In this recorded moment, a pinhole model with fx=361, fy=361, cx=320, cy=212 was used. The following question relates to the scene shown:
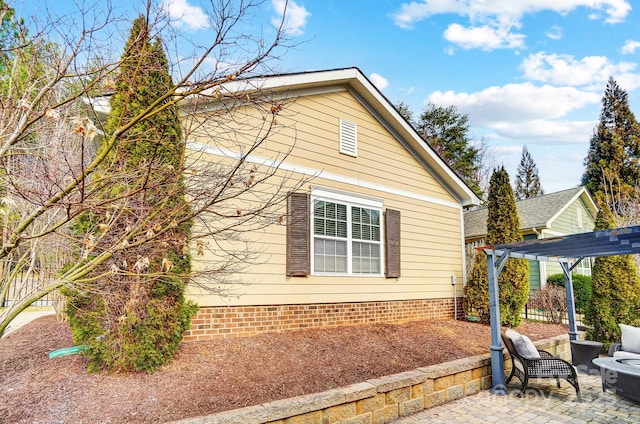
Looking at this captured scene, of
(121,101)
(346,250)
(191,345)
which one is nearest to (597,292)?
(346,250)

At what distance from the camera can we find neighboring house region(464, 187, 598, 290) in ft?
45.4

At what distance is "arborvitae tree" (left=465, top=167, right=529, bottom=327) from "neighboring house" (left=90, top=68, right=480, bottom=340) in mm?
643

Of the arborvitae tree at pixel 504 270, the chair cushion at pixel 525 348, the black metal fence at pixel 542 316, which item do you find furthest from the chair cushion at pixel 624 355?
the black metal fence at pixel 542 316

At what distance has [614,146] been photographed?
26.2 meters

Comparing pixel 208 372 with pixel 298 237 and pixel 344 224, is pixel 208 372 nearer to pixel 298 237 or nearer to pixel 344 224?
pixel 298 237

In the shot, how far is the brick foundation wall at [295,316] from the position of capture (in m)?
5.77

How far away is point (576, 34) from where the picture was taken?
10625 mm

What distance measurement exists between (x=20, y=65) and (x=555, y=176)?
145 feet

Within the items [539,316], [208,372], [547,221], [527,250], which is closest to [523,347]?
[527,250]

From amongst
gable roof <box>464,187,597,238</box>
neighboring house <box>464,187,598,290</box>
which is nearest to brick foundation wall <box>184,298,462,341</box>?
neighboring house <box>464,187,598,290</box>

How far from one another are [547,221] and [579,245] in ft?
30.7

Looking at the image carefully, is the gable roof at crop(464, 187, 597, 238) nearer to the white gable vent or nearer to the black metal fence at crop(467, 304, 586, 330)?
the black metal fence at crop(467, 304, 586, 330)

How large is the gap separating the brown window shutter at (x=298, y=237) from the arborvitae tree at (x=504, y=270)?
→ 4959 mm

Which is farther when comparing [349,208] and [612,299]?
[612,299]
